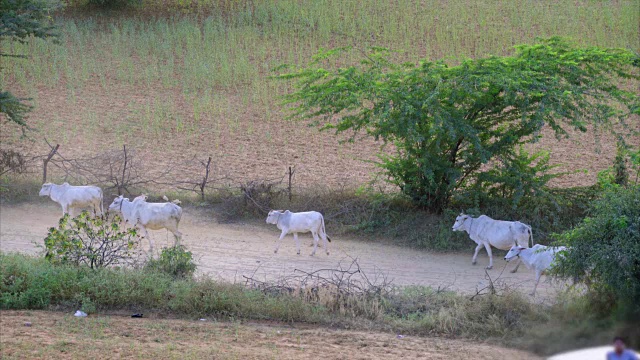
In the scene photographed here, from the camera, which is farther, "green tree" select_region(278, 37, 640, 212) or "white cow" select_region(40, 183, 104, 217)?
"white cow" select_region(40, 183, 104, 217)

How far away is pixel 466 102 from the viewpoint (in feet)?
53.6

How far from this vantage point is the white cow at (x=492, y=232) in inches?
524

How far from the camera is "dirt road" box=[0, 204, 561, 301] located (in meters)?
13.0

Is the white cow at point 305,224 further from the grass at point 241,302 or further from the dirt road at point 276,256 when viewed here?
the grass at point 241,302

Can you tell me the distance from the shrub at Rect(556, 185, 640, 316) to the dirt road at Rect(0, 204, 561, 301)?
54.6 inches

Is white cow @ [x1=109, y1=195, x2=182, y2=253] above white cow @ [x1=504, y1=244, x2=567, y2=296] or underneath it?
above

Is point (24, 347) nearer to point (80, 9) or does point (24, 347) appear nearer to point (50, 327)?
point (50, 327)

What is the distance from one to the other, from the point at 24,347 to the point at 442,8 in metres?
31.6

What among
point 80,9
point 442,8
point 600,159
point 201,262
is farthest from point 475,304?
point 80,9

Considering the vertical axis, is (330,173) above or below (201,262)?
above

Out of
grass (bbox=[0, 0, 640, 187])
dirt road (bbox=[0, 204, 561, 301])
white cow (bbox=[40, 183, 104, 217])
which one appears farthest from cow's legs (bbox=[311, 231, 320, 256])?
grass (bbox=[0, 0, 640, 187])

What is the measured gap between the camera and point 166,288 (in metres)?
10.8

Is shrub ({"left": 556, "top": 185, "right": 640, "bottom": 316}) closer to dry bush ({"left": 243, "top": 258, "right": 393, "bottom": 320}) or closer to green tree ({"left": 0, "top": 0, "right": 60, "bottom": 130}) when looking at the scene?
dry bush ({"left": 243, "top": 258, "right": 393, "bottom": 320})

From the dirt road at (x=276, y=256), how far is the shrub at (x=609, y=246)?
1.39 m
